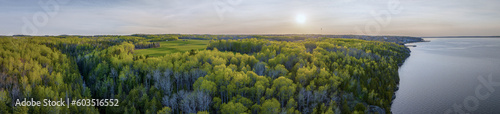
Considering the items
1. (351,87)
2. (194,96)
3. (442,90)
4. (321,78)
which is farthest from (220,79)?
(442,90)

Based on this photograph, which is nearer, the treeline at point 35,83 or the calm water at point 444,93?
the treeline at point 35,83

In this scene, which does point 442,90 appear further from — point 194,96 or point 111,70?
point 111,70
